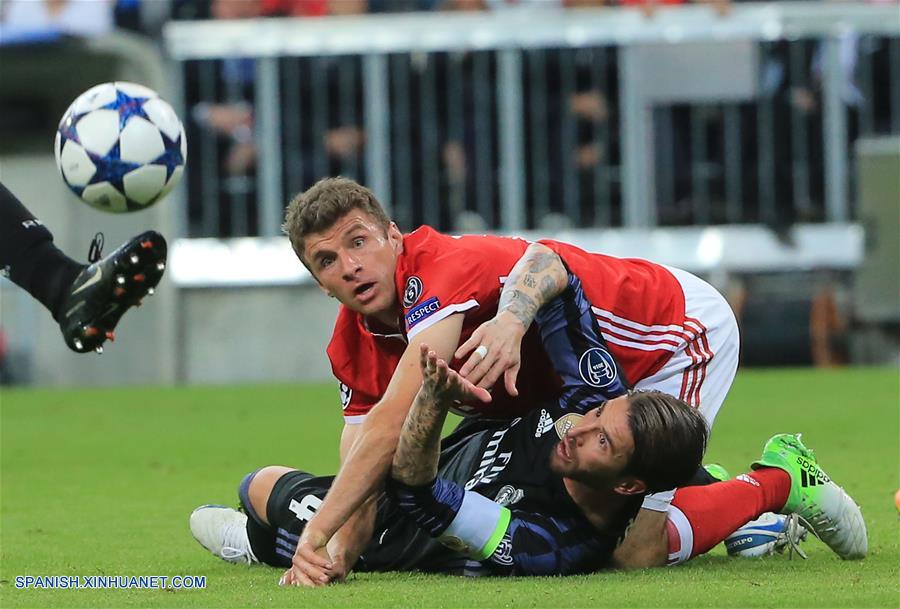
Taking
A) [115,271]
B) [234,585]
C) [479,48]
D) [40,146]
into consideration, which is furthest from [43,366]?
[234,585]

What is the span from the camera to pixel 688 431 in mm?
5090

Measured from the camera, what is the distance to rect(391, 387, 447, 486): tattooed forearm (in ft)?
15.6

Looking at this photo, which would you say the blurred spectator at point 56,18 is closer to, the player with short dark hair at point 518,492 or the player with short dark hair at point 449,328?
the player with short dark hair at point 518,492

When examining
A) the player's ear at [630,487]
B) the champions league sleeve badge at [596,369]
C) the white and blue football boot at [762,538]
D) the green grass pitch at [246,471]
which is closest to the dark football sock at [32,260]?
the green grass pitch at [246,471]

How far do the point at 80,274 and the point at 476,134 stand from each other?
10.4 metres

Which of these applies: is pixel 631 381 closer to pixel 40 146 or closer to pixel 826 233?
pixel 826 233

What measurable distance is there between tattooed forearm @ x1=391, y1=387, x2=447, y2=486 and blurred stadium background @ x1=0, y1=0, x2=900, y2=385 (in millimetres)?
11492

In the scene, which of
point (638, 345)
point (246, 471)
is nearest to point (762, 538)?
point (638, 345)

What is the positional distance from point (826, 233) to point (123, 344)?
696 cm

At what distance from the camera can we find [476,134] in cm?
1655

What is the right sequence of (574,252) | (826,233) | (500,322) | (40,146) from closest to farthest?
1. (500,322)
2. (574,252)
3. (826,233)
4. (40,146)

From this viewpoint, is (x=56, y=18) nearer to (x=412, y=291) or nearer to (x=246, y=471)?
(x=246, y=471)

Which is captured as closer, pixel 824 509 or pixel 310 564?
pixel 310 564

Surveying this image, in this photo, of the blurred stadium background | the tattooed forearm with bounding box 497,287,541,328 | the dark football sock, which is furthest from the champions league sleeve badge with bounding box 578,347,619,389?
the blurred stadium background
